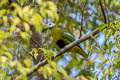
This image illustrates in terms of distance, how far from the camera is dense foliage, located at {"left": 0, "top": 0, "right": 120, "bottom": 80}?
2.39m

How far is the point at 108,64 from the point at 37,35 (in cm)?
118

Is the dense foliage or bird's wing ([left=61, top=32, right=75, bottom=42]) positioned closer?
the dense foliage

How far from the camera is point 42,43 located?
4820mm

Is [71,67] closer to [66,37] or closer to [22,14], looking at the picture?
[66,37]

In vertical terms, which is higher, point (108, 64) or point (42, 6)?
point (42, 6)

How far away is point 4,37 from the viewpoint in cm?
236

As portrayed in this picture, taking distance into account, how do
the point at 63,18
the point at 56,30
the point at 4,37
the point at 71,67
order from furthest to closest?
the point at 71,67 < the point at 63,18 < the point at 56,30 < the point at 4,37

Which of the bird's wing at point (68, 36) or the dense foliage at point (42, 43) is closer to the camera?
the dense foliage at point (42, 43)

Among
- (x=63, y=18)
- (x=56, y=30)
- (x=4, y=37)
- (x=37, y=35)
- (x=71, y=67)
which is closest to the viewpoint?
(x=4, y=37)

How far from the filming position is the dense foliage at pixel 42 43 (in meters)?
2.39

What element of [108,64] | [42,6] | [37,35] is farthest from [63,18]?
[42,6]

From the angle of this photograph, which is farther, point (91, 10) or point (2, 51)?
point (91, 10)

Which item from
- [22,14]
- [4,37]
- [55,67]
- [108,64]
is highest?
[22,14]

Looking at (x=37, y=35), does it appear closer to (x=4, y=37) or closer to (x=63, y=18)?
(x=63, y=18)
